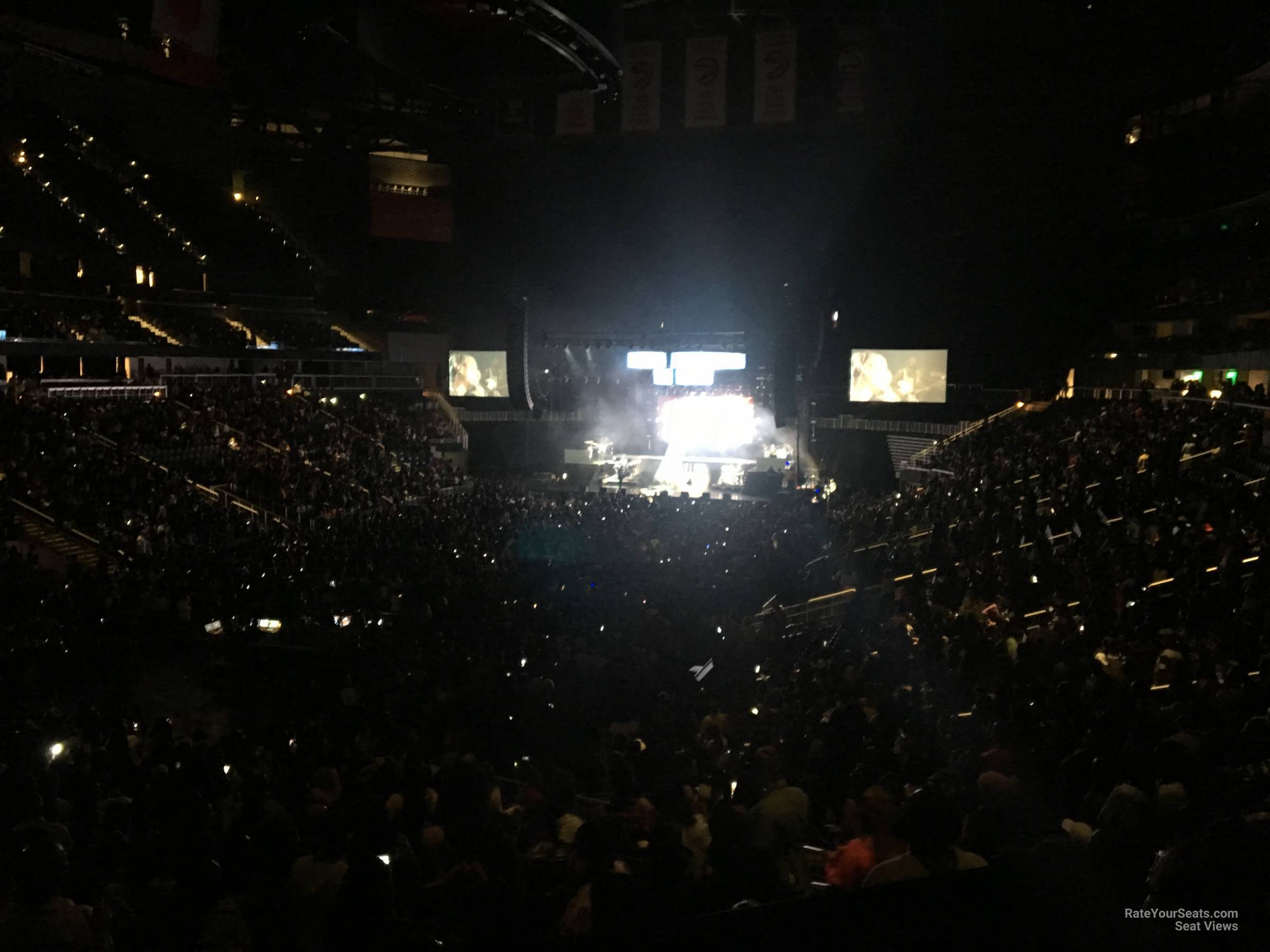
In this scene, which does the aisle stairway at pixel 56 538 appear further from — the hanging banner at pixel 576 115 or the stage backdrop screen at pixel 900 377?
the stage backdrop screen at pixel 900 377

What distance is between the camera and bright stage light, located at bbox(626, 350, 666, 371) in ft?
101

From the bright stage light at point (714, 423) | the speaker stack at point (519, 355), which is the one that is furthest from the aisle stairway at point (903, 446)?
the speaker stack at point (519, 355)

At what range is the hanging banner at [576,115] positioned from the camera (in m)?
27.1

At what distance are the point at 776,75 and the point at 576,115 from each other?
6.32 meters

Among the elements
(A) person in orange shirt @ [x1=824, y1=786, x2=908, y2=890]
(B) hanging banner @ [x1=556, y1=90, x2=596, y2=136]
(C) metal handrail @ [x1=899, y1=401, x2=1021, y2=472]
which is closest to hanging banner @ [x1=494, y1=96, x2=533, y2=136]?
(B) hanging banner @ [x1=556, y1=90, x2=596, y2=136]

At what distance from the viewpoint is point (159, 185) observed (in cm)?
2933

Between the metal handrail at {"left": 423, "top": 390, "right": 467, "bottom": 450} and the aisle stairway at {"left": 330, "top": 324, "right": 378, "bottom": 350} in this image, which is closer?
the metal handrail at {"left": 423, "top": 390, "right": 467, "bottom": 450}

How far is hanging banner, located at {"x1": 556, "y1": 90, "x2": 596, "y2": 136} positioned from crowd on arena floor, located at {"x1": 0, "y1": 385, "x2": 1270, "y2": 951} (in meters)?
15.6

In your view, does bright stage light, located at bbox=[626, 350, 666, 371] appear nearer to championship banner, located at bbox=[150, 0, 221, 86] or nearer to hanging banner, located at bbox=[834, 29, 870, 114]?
hanging banner, located at bbox=[834, 29, 870, 114]

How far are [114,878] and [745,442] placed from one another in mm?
25973

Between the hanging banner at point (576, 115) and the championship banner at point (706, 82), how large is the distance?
351 centimetres

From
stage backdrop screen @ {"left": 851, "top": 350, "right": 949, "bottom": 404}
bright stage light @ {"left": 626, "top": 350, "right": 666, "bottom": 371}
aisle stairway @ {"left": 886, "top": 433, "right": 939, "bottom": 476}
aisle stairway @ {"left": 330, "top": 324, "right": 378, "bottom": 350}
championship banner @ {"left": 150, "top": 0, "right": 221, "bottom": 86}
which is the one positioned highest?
championship banner @ {"left": 150, "top": 0, "right": 221, "bottom": 86}

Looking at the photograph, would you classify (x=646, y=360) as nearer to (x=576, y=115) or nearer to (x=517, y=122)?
(x=576, y=115)

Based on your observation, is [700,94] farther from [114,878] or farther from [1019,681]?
[114,878]
